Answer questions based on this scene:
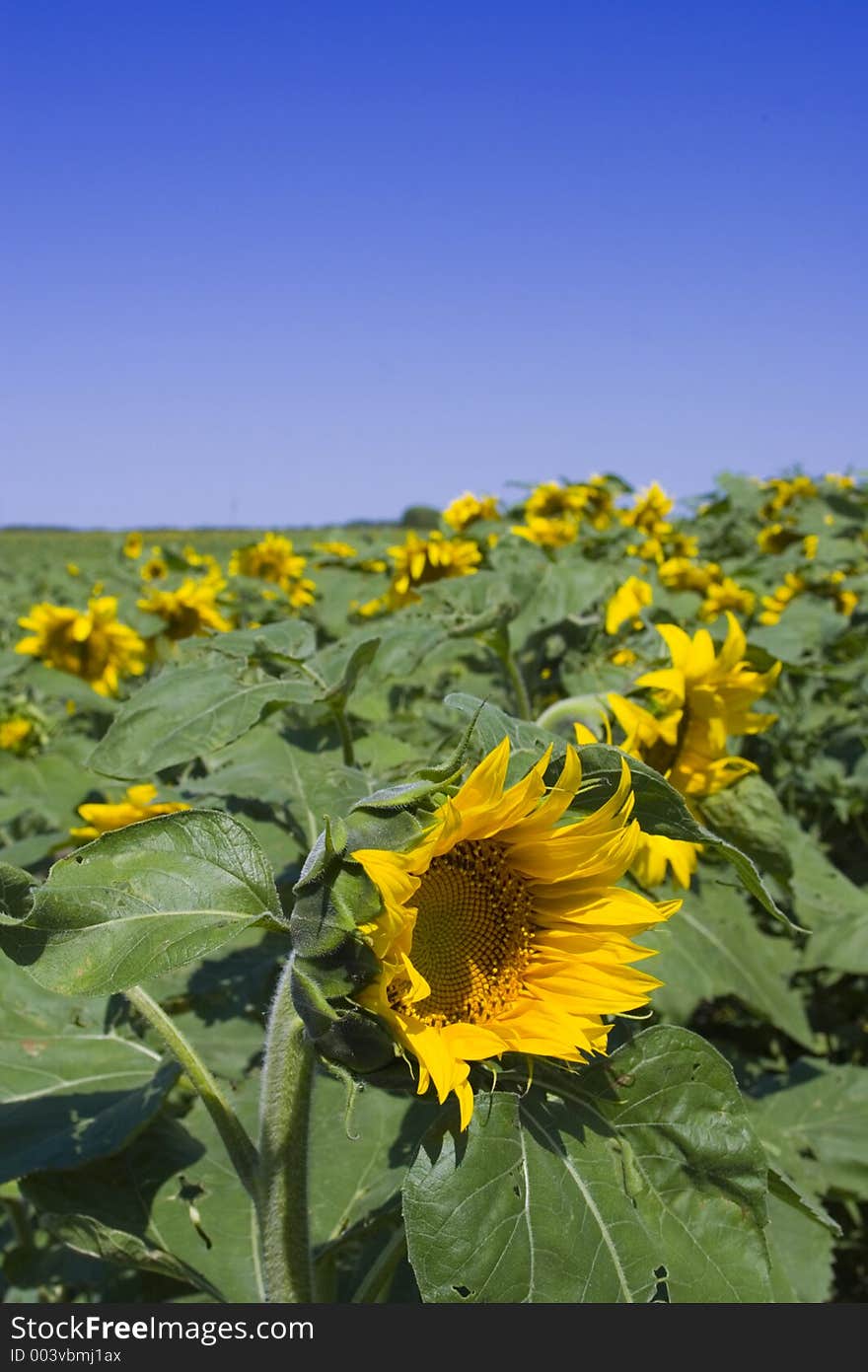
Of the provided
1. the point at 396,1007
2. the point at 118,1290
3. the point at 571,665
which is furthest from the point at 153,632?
the point at 396,1007

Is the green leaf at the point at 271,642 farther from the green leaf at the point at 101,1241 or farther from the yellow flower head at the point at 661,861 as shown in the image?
the green leaf at the point at 101,1241

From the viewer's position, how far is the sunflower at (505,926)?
3.30ft

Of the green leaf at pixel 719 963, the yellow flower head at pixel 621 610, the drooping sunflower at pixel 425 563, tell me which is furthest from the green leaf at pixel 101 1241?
the drooping sunflower at pixel 425 563

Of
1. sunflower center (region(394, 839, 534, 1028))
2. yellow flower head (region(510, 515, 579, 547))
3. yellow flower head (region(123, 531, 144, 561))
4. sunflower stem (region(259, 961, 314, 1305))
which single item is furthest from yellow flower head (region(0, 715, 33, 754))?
yellow flower head (region(123, 531, 144, 561))

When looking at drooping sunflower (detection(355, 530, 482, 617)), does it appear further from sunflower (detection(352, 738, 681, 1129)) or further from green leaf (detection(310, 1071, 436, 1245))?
sunflower (detection(352, 738, 681, 1129))

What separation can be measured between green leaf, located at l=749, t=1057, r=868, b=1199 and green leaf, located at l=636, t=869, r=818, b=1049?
12cm

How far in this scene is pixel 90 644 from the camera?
499 cm

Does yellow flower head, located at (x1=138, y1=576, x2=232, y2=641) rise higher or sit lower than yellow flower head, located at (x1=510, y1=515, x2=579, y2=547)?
lower

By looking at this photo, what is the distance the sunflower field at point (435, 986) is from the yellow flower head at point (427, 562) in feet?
2.88

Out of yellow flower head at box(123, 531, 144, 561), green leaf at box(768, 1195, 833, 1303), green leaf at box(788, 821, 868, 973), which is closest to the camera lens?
green leaf at box(768, 1195, 833, 1303)

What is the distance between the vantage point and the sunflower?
101 cm

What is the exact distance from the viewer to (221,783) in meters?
1.80

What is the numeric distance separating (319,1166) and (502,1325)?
70 cm

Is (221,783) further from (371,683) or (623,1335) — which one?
(623,1335)
